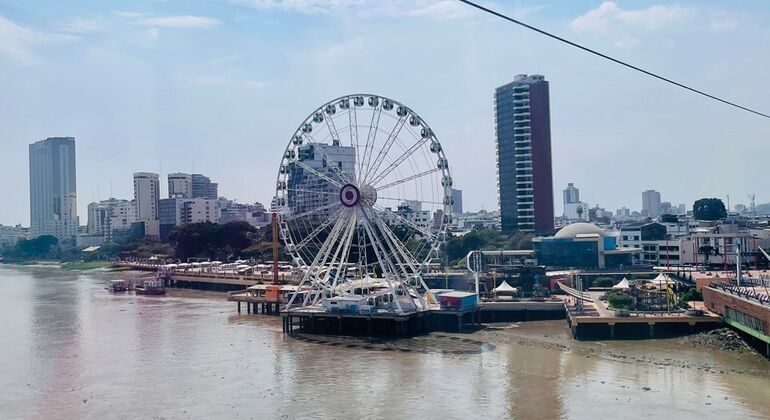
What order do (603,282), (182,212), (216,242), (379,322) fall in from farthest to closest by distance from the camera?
1. (182,212)
2. (216,242)
3. (603,282)
4. (379,322)

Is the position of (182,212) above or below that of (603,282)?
above

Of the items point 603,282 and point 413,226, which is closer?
point 413,226

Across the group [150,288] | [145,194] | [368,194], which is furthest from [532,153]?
[145,194]

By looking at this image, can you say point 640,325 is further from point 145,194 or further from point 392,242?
point 145,194

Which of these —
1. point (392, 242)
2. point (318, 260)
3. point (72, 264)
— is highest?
point (392, 242)

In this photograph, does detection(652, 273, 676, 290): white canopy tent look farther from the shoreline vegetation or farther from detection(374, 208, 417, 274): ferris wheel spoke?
the shoreline vegetation

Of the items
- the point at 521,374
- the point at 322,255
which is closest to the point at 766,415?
the point at 521,374

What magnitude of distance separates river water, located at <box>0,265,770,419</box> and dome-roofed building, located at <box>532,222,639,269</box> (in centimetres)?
2338

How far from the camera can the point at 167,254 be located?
121 m

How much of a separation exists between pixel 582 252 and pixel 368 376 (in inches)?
1518

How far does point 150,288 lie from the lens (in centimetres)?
7550

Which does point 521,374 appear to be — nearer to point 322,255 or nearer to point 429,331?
point 429,331

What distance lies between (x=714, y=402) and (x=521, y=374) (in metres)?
7.61

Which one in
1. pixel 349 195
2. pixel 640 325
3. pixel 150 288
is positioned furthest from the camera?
pixel 150 288
